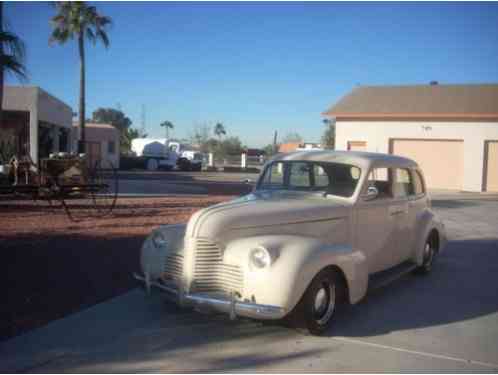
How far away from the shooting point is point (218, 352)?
4008 millimetres

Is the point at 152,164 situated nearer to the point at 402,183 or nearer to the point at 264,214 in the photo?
the point at 402,183

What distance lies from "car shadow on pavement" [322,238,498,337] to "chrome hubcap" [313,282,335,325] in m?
0.16

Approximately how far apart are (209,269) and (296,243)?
0.82 metres

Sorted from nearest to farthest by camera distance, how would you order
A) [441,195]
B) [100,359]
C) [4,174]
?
[100,359]
[4,174]
[441,195]

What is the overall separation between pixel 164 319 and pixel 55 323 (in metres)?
1.03

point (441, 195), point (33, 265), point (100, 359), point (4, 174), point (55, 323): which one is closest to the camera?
point (100, 359)

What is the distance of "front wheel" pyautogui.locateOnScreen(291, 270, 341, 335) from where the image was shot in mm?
4207

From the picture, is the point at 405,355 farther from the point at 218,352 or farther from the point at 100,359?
the point at 100,359

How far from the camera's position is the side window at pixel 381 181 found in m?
5.69

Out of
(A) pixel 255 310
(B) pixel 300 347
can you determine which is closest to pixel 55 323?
(A) pixel 255 310

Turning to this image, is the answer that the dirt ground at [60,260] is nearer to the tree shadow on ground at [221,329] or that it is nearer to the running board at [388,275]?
the tree shadow on ground at [221,329]

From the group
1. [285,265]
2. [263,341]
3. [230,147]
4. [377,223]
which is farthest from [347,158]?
[230,147]

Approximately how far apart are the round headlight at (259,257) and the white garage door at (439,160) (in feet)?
63.3

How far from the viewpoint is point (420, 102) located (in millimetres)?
23281
